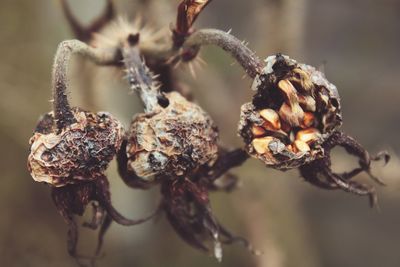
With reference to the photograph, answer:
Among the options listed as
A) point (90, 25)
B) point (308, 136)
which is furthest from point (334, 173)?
point (90, 25)

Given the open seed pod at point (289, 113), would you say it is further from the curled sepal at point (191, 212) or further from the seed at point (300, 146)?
the curled sepal at point (191, 212)

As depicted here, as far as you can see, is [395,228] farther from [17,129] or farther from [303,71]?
[303,71]

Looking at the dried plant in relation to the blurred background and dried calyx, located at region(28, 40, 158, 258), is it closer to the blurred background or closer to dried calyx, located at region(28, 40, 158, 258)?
dried calyx, located at region(28, 40, 158, 258)

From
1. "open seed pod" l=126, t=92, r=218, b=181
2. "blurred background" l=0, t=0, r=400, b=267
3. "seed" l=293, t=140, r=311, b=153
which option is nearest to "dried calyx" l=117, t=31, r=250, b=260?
"open seed pod" l=126, t=92, r=218, b=181

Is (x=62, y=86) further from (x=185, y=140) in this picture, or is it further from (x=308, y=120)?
(x=308, y=120)

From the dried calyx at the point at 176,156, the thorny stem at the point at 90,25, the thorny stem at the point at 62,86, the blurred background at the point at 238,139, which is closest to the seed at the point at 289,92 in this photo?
the dried calyx at the point at 176,156

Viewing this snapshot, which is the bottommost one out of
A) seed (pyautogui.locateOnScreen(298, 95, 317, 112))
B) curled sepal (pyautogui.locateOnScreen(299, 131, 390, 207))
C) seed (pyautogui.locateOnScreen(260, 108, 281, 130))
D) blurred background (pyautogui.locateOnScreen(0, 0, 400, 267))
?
blurred background (pyautogui.locateOnScreen(0, 0, 400, 267))

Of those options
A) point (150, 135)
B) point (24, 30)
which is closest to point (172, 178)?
point (150, 135)
